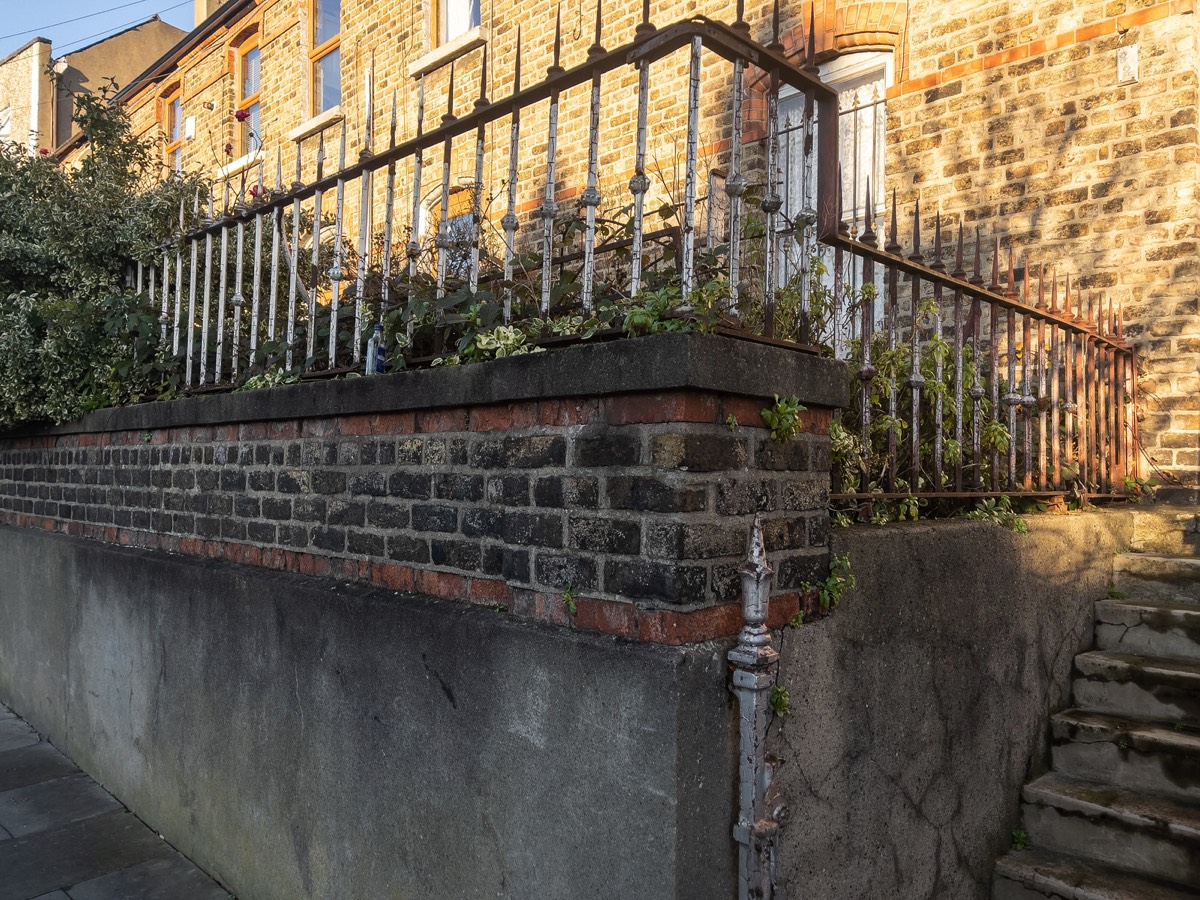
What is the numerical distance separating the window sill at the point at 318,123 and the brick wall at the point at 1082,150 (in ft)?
24.9

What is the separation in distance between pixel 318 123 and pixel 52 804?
9.69 metres

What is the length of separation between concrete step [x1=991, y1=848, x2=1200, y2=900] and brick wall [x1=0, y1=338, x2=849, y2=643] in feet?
5.58

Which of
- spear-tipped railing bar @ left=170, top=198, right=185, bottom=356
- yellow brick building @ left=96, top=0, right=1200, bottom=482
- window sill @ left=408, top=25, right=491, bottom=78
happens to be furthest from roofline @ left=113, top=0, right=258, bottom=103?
spear-tipped railing bar @ left=170, top=198, right=185, bottom=356

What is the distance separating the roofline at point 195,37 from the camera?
45.8ft

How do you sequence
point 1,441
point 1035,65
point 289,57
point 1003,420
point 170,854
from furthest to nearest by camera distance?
point 289,57 < point 1,441 < point 1035,65 < point 1003,420 < point 170,854

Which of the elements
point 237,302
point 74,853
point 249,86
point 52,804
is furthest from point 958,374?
point 249,86

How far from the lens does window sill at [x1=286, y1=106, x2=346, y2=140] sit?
11.5 metres

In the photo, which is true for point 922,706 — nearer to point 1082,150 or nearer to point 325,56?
point 1082,150

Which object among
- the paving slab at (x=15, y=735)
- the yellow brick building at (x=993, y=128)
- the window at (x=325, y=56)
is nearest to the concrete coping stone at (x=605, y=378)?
the yellow brick building at (x=993, y=128)

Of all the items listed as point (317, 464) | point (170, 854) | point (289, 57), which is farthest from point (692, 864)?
point (289, 57)

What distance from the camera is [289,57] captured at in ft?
42.4

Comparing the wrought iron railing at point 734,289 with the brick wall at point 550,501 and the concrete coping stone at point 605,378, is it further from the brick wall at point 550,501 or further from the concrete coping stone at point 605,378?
the brick wall at point 550,501

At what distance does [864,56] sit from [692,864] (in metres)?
6.84

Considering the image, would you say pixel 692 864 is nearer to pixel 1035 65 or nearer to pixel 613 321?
pixel 613 321
